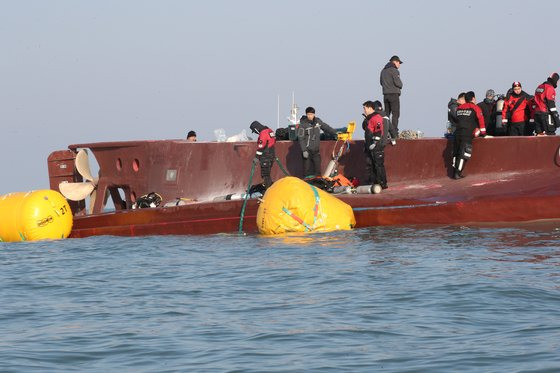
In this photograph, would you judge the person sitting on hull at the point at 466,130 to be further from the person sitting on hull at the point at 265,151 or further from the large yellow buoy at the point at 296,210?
the person sitting on hull at the point at 265,151

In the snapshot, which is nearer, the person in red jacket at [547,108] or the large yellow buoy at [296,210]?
the large yellow buoy at [296,210]

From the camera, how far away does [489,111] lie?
64.7 ft

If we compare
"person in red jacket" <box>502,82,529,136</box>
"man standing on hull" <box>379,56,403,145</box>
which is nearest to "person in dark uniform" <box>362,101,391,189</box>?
"man standing on hull" <box>379,56,403,145</box>

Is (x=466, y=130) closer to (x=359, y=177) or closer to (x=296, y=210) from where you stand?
(x=359, y=177)

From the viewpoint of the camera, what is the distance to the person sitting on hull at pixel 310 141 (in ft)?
63.6

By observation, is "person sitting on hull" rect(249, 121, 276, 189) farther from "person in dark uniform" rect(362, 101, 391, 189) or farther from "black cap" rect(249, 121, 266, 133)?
"person in dark uniform" rect(362, 101, 391, 189)

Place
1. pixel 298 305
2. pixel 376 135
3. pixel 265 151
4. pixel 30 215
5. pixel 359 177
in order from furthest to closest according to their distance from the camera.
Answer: pixel 359 177, pixel 265 151, pixel 30 215, pixel 376 135, pixel 298 305

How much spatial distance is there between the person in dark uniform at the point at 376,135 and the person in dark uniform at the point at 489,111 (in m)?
2.37

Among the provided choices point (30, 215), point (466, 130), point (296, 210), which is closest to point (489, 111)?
point (466, 130)

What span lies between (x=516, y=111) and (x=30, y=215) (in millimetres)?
9063

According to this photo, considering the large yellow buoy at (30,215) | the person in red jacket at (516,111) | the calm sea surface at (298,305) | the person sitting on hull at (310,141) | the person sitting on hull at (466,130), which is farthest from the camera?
the person sitting on hull at (310,141)

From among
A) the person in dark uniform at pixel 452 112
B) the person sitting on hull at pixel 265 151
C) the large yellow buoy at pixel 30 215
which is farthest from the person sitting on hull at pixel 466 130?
the large yellow buoy at pixel 30 215

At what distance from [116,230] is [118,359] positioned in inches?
445

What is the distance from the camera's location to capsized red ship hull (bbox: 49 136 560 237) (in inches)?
669
